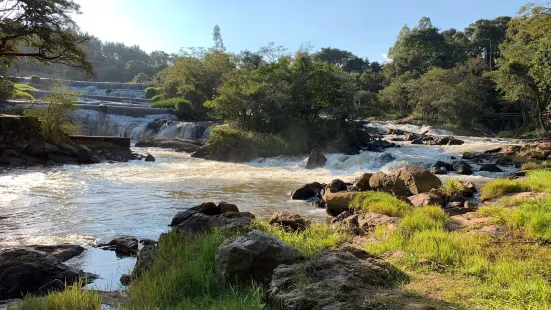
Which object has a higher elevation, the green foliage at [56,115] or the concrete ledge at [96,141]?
the green foliage at [56,115]

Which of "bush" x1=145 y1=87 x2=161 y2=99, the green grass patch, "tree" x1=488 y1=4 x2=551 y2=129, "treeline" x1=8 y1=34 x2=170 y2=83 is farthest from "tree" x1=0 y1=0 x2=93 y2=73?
"treeline" x1=8 y1=34 x2=170 y2=83

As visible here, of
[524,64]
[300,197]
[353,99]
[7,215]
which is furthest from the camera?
[524,64]

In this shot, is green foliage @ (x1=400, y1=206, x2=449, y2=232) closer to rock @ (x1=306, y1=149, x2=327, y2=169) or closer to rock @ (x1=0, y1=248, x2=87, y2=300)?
rock @ (x1=0, y1=248, x2=87, y2=300)

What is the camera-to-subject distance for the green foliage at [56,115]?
21.8m

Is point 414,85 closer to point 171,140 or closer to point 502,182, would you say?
point 171,140

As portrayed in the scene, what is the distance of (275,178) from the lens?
59.9ft

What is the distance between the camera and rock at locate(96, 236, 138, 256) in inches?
293

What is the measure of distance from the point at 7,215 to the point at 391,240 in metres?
9.23

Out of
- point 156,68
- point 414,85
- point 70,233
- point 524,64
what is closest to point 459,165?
point 70,233

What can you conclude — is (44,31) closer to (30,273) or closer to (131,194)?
(131,194)

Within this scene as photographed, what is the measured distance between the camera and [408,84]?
166ft

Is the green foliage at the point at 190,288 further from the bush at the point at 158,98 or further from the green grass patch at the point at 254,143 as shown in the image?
the bush at the point at 158,98

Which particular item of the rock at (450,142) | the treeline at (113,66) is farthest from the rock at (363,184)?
the treeline at (113,66)

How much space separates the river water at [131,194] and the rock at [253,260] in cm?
209
